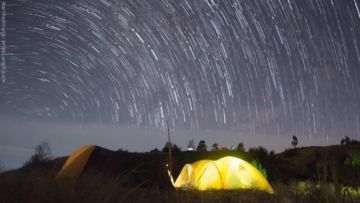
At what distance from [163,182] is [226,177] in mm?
2832

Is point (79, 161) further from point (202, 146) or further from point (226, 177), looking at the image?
point (202, 146)

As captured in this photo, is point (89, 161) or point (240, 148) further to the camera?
point (240, 148)

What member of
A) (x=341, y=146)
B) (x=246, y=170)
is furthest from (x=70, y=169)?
(x=341, y=146)

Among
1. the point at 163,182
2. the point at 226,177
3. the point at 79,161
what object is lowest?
the point at 163,182

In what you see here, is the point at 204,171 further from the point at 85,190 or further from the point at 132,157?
the point at 85,190

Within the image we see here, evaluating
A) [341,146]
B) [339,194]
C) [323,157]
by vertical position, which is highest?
[341,146]

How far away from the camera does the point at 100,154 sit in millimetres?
17719

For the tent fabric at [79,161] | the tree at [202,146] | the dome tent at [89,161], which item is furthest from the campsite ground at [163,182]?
the tree at [202,146]

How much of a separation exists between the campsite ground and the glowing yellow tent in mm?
856

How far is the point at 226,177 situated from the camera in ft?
53.0

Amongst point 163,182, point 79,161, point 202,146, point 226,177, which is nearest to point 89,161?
point 79,161

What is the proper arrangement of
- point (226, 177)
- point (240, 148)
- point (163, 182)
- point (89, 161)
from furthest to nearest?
point (240, 148), point (163, 182), point (89, 161), point (226, 177)

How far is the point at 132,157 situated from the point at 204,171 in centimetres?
738

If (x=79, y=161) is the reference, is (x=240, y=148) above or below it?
above
